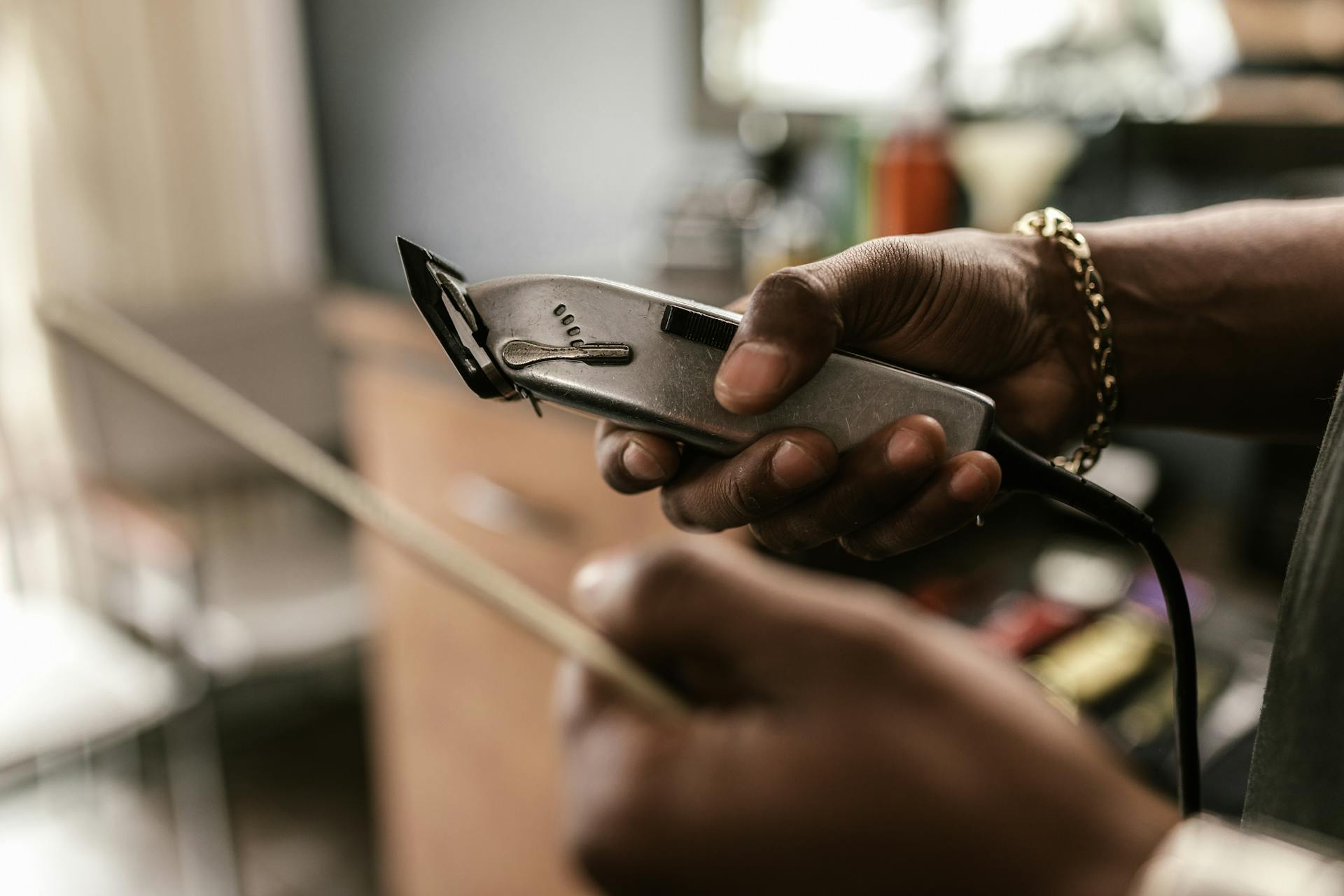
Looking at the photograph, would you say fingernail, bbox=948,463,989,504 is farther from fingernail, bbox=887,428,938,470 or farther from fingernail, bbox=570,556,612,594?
fingernail, bbox=570,556,612,594

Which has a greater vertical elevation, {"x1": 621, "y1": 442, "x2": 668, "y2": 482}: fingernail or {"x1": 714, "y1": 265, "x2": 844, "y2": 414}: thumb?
{"x1": 714, "y1": 265, "x2": 844, "y2": 414}: thumb

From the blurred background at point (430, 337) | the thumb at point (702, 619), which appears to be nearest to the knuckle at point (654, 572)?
the thumb at point (702, 619)

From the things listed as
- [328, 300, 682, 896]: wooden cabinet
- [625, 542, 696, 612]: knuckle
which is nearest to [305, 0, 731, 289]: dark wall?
[328, 300, 682, 896]: wooden cabinet

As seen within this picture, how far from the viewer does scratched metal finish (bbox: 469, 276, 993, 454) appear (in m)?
0.29

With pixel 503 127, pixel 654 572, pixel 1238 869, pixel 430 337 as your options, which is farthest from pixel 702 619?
pixel 503 127

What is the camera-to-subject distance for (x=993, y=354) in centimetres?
38

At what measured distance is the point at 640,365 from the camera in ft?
0.98

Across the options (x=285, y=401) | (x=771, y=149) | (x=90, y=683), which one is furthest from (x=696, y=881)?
(x=285, y=401)

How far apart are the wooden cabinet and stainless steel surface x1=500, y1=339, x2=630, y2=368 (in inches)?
24.2

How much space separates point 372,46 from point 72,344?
71cm

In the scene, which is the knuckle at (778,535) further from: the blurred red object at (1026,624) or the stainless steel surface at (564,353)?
the blurred red object at (1026,624)

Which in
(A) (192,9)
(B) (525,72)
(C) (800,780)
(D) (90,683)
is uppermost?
(A) (192,9)

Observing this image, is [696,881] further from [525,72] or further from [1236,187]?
[525,72]

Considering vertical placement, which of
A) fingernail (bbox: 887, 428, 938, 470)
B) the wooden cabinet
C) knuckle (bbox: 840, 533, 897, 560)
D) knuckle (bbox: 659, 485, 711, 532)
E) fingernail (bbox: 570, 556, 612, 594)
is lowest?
the wooden cabinet
